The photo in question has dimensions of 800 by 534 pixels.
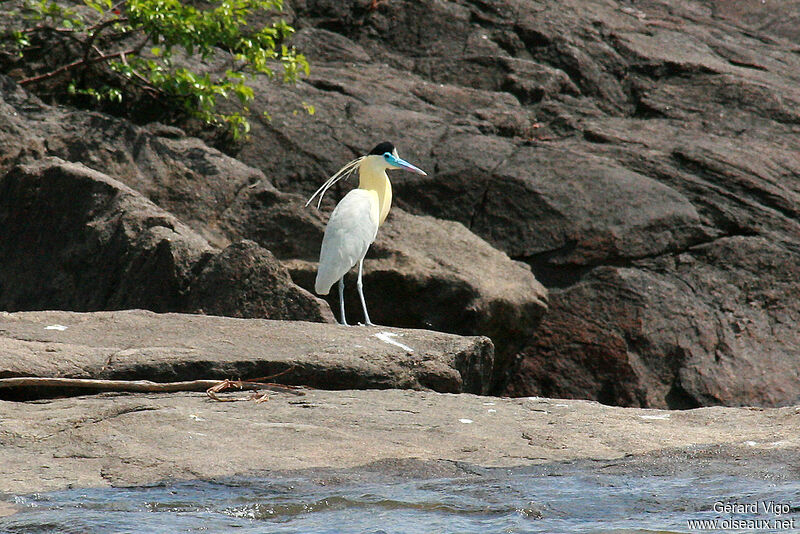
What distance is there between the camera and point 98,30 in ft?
28.7

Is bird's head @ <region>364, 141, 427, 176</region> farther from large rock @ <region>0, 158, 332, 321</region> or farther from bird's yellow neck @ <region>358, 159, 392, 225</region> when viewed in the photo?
large rock @ <region>0, 158, 332, 321</region>

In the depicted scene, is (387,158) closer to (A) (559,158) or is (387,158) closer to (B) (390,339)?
(A) (559,158)

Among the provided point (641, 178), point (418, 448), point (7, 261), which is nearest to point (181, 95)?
point (7, 261)

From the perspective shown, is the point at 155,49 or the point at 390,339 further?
the point at 155,49

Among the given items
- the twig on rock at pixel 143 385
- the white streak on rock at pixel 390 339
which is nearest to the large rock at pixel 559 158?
the white streak on rock at pixel 390 339

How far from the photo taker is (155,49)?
343 inches

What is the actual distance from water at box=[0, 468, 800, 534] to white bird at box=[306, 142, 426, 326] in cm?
322

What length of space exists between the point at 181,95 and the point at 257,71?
705mm

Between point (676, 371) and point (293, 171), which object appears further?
point (293, 171)

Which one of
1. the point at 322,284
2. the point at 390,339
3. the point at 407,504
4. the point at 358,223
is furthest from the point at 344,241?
the point at 407,504

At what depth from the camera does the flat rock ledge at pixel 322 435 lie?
383 cm

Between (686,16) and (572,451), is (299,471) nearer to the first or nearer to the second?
(572,451)

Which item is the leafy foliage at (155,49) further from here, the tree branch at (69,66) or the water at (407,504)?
the water at (407,504)

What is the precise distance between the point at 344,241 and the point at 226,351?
2358mm
